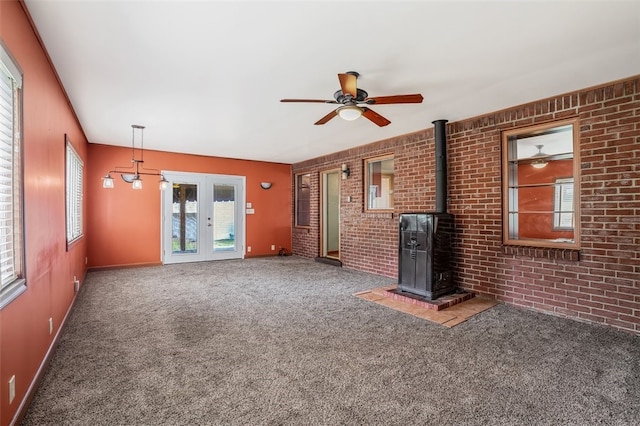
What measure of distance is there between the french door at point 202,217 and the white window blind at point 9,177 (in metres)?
5.02

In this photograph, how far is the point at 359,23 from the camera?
222 cm

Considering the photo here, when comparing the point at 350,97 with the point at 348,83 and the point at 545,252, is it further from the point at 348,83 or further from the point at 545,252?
the point at 545,252

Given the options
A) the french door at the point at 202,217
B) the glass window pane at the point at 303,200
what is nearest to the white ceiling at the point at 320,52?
the french door at the point at 202,217

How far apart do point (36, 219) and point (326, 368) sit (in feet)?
8.03

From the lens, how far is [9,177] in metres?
1.87

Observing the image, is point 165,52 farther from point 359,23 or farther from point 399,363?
point 399,363

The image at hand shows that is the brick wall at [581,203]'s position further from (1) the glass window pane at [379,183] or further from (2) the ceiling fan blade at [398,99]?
(2) the ceiling fan blade at [398,99]

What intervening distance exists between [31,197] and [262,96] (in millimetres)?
2289

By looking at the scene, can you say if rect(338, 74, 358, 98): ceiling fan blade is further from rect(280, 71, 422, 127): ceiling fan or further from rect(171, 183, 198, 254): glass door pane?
rect(171, 183, 198, 254): glass door pane

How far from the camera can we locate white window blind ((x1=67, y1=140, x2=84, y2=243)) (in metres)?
3.99

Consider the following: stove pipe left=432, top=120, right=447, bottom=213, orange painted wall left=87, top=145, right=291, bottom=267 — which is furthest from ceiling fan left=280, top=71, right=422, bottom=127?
orange painted wall left=87, top=145, right=291, bottom=267

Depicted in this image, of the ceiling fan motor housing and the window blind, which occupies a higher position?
the ceiling fan motor housing

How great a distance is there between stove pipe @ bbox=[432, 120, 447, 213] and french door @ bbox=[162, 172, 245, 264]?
485 centimetres

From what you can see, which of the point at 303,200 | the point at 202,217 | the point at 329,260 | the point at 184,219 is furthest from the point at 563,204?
the point at 184,219
